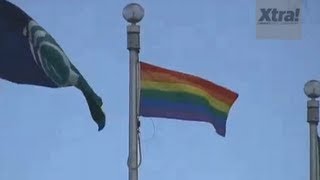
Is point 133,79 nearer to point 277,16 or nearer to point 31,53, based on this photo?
point 31,53

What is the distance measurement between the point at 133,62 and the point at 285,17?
2570 millimetres

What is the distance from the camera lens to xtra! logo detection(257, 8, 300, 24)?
8.02 meters

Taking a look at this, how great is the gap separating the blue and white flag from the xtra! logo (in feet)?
7.65

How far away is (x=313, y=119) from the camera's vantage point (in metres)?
7.03

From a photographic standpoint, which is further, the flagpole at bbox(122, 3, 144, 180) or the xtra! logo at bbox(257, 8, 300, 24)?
the xtra! logo at bbox(257, 8, 300, 24)

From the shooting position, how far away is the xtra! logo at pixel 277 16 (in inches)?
316

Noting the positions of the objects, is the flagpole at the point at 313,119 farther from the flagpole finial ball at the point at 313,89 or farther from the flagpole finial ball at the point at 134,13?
the flagpole finial ball at the point at 134,13

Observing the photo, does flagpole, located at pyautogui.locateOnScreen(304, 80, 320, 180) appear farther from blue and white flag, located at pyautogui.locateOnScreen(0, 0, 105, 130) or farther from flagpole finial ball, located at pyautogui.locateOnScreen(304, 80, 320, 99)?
blue and white flag, located at pyautogui.locateOnScreen(0, 0, 105, 130)

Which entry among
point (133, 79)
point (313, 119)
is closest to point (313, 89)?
point (313, 119)

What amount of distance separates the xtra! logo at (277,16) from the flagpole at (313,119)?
1.21 meters

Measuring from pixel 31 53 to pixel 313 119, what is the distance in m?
2.82

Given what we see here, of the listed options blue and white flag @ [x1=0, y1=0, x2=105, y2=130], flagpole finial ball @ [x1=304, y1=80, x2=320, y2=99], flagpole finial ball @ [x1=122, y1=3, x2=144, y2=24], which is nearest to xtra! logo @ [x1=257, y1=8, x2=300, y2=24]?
flagpole finial ball @ [x1=304, y1=80, x2=320, y2=99]

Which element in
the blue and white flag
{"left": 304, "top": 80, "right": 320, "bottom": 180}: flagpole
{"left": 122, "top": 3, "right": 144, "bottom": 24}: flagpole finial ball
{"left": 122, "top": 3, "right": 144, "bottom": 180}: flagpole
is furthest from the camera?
{"left": 304, "top": 80, "right": 320, "bottom": 180}: flagpole

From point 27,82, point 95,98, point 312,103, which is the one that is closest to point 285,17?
point 312,103
